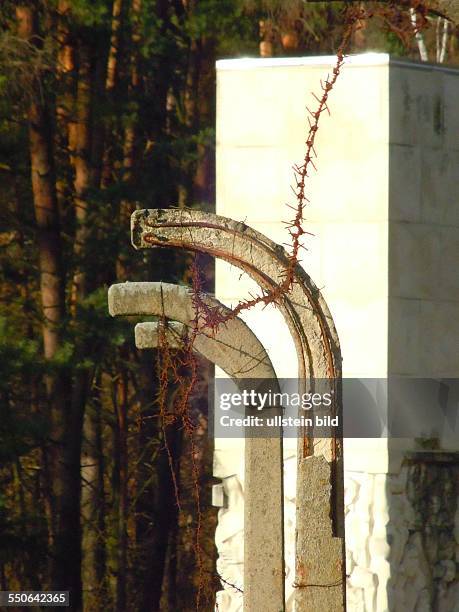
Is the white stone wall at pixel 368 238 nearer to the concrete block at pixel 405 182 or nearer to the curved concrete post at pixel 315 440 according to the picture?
the concrete block at pixel 405 182

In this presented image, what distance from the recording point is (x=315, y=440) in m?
5.12

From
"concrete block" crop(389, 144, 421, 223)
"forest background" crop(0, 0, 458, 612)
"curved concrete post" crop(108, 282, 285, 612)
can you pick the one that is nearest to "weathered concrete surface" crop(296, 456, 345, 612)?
"curved concrete post" crop(108, 282, 285, 612)

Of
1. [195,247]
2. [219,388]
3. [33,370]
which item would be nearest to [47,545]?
[33,370]

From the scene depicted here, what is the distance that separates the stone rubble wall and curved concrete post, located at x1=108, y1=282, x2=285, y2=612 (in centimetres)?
273

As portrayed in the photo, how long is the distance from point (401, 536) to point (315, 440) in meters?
3.43

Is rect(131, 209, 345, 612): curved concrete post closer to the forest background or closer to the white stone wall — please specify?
the white stone wall

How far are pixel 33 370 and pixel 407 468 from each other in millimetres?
5723

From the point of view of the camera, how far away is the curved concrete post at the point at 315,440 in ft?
16.7

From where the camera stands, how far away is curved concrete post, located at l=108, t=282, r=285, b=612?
5555 mm

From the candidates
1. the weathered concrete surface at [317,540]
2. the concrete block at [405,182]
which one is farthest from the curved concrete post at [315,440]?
the concrete block at [405,182]

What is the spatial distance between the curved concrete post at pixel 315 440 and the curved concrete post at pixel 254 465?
0.38 meters

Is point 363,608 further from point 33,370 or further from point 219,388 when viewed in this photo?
point 33,370

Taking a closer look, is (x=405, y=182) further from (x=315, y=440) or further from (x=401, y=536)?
(x=315, y=440)

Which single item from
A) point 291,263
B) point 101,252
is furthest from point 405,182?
point 101,252
